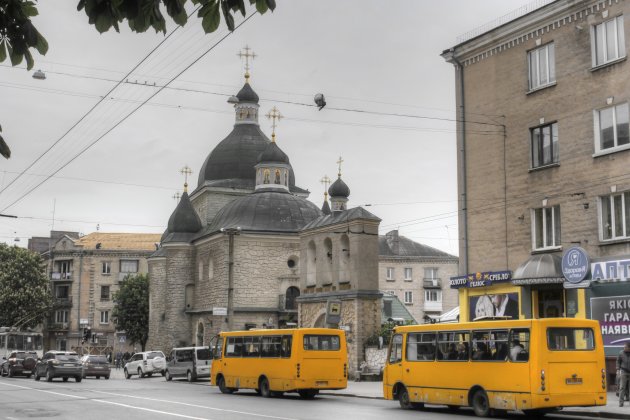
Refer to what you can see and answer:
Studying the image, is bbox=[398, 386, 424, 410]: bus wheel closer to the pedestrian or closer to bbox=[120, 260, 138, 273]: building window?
the pedestrian

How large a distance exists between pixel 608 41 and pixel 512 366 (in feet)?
37.1

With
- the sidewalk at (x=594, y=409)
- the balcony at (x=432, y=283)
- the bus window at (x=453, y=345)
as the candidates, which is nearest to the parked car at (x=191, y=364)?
the sidewalk at (x=594, y=409)

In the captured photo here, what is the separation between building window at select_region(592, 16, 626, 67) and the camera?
25203 mm

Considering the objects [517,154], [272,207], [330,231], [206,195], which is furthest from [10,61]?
[206,195]

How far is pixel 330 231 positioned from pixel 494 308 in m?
13.6

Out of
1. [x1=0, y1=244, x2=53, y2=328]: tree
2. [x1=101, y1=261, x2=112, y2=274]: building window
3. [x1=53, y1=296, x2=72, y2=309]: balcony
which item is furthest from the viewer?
[x1=101, y1=261, x2=112, y2=274]: building window

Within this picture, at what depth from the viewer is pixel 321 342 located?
90.4 feet

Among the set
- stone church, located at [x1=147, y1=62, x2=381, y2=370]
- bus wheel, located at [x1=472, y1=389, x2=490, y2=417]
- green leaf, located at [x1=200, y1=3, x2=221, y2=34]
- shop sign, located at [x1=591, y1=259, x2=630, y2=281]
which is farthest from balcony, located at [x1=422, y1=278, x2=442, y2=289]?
green leaf, located at [x1=200, y1=3, x2=221, y2=34]

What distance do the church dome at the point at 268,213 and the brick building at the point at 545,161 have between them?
28.2 meters

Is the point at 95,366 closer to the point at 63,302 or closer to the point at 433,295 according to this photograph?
the point at 63,302

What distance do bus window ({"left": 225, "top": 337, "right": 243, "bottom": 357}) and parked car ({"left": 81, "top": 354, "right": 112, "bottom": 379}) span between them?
647 inches

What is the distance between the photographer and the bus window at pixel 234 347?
30250 mm

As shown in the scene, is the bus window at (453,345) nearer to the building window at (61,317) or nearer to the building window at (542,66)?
the building window at (542,66)

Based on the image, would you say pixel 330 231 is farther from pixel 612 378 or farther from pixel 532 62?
pixel 612 378
